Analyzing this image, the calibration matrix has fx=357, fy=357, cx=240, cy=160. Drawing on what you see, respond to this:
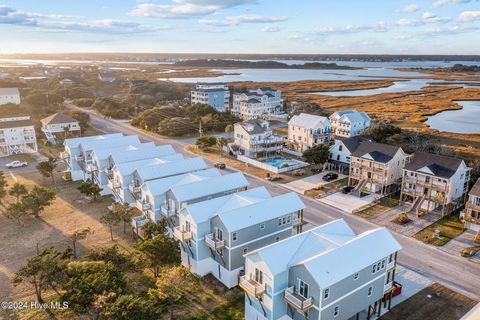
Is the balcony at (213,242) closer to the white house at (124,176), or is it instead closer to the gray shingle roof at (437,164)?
the white house at (124,176)

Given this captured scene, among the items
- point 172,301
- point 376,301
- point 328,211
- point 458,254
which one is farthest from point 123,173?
point 458,254

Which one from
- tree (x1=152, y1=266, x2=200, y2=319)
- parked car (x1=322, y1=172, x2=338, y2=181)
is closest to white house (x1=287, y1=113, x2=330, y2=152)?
parked car (x1=322, y1=172, x2=338, y2=181)

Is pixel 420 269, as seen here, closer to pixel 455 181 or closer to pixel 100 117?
pixel 455 181

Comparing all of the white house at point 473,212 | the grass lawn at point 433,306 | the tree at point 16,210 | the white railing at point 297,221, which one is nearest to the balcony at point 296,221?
the white railing at point 297,221

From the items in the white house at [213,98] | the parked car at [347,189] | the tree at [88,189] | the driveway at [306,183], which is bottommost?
the driveway at [306,183]

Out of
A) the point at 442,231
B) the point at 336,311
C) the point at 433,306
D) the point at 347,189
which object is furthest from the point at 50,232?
the point at 442,231

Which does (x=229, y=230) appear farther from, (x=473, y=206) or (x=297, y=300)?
(x=473, y=206)

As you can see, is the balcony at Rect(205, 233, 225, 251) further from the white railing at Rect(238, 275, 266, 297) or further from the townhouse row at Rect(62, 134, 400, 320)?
the white railing at Rect(238, 275, 266, 297)
